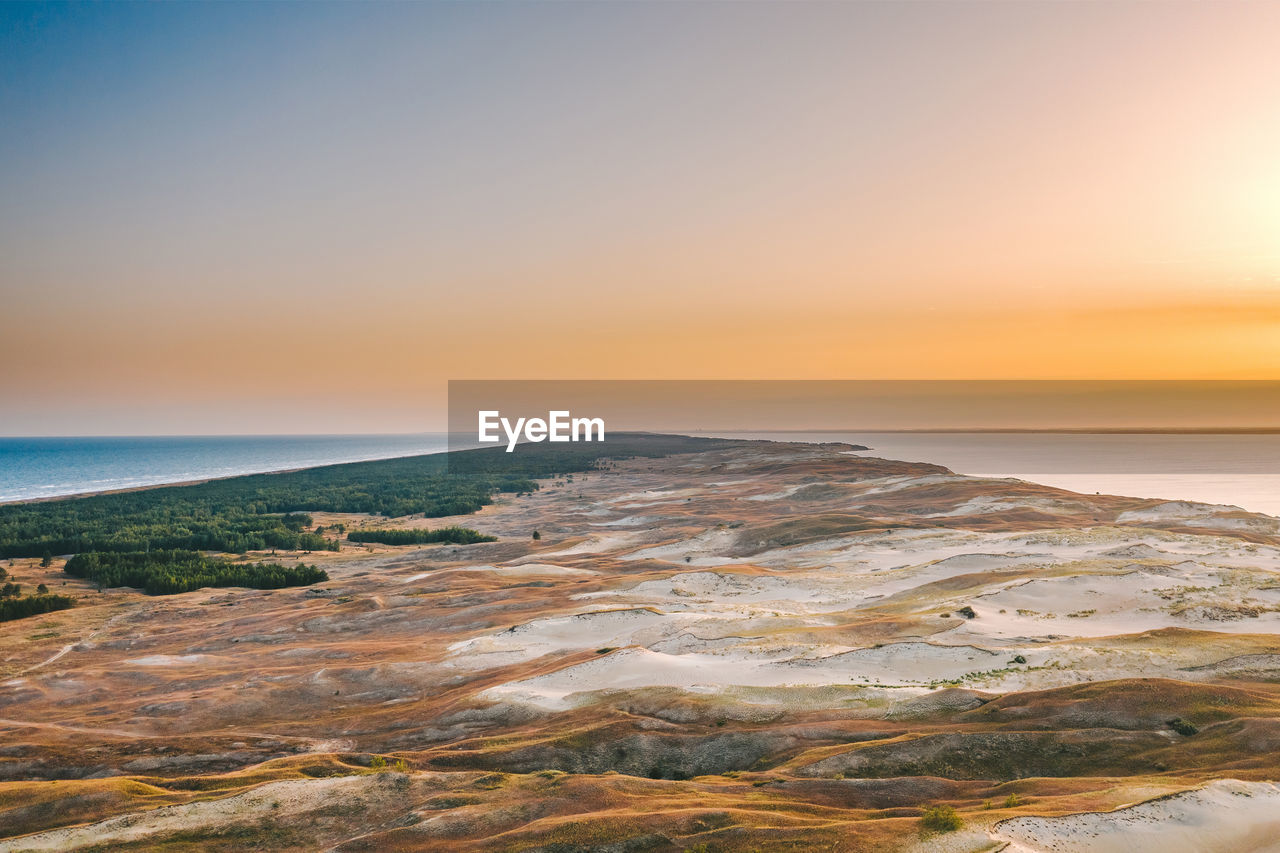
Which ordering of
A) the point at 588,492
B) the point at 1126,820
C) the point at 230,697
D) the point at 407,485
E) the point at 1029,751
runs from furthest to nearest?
the point at 407,485 → the point at 588,492 → the point at 230,697 → the point at 1029,751 → the point at 1126,820

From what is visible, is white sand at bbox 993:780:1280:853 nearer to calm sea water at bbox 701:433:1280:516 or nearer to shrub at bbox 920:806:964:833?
shrub at bbox 920:806:964:833

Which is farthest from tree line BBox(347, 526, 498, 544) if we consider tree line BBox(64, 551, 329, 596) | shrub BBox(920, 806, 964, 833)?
shrub BBox(920, 806, 964, 833)

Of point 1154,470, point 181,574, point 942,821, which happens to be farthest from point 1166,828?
point 1154,470

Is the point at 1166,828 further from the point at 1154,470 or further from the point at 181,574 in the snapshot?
the point at 1154,470

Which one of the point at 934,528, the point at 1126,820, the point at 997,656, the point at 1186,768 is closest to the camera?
the point at 1126,820

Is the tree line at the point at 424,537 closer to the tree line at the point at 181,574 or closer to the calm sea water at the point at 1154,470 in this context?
the tree line at the point at 181,574

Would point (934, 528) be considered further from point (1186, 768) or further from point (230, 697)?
point (230, 697)

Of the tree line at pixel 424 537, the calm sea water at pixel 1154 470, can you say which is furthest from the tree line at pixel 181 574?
the calm sea water at pixel 1154 470

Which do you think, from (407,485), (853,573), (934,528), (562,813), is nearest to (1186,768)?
(562,813)
